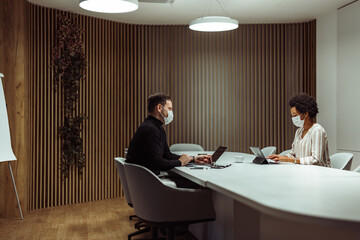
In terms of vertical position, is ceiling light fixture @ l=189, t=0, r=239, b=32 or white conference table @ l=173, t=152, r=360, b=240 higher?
ceiling light fixture @ l=189, t=0, r=239, b=32

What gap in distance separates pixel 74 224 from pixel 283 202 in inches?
158

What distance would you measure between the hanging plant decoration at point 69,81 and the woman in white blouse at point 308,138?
3672 millimetres

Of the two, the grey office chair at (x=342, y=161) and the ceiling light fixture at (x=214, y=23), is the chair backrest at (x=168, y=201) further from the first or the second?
the ceiling light fixture at (x=214, y=23)

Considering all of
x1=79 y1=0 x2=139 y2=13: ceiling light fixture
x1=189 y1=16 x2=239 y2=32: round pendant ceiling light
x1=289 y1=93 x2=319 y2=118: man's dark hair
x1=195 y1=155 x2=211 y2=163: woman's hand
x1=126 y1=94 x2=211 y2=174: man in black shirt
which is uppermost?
x1=79 y1=0 x2=139 y2=13: ceiling light fixture

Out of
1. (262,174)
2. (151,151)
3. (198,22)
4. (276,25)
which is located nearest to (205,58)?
(276,25)

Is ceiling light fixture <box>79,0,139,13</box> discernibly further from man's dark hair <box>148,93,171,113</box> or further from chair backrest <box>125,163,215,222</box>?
chair backrest <box>125,163,215,222</box>

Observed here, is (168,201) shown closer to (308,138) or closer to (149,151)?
(149,151)

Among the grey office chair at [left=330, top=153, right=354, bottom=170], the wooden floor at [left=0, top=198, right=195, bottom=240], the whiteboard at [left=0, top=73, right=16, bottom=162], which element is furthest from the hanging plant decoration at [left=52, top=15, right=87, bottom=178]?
the grey office chair at [left=330, top=153, right=354, bottom=170]

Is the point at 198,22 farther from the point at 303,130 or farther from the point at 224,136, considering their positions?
the point at 224,136

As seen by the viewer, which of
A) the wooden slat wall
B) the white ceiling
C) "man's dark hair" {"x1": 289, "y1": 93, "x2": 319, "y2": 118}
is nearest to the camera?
"man's dark hair" {"x1": 289, "y1": 93, "x2": 319, "y2": 118}

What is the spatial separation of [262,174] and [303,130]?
172cm

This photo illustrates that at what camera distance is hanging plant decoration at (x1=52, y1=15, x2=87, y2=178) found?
6582 mm

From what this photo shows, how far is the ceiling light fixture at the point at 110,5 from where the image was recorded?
14.8ft

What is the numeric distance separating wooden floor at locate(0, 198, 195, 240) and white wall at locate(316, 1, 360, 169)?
3.65 meters
